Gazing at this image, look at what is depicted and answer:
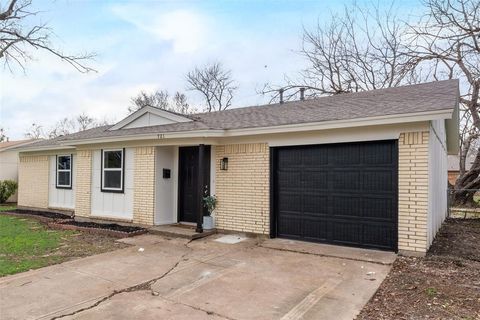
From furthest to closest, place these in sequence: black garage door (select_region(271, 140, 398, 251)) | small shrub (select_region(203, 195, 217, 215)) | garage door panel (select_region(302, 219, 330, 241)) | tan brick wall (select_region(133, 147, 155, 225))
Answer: tan brick wall (select_region(133, 147, 155, 225)), small shrub (select_region(203, 195, 217, 215)), garage door panel (select_region(302, 219, 330, 241)), black garage door (select_region(271, 140, 398, 251))

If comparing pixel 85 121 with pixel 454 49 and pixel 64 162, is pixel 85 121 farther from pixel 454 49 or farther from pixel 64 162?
pixel 454 49

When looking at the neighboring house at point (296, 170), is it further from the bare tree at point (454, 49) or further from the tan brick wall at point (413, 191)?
the bare tree at point (454, 49)

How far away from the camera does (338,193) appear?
22.6ft

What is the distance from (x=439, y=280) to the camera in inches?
187

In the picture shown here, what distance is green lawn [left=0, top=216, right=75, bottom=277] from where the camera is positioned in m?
5.84

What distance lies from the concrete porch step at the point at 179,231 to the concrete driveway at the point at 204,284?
3.31ft

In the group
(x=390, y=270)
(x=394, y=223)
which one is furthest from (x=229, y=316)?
(x=394, y=223)

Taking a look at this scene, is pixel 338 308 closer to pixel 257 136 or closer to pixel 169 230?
pixel 257 136

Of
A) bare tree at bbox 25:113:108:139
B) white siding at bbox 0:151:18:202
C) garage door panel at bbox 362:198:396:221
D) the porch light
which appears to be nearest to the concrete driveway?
garage door panel at bbox 362:198:396:221

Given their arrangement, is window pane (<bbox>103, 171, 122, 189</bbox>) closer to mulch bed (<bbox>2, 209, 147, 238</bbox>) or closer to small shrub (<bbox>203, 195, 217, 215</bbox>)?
mulch bed (<bbox>2, 209, 147, 238</bbox>)

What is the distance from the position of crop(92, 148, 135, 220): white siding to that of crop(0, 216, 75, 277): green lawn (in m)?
1.38

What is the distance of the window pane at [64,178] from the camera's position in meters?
12.6

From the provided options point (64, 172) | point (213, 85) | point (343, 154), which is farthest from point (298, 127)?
point (213, 85)

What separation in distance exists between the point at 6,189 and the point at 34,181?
538cm
